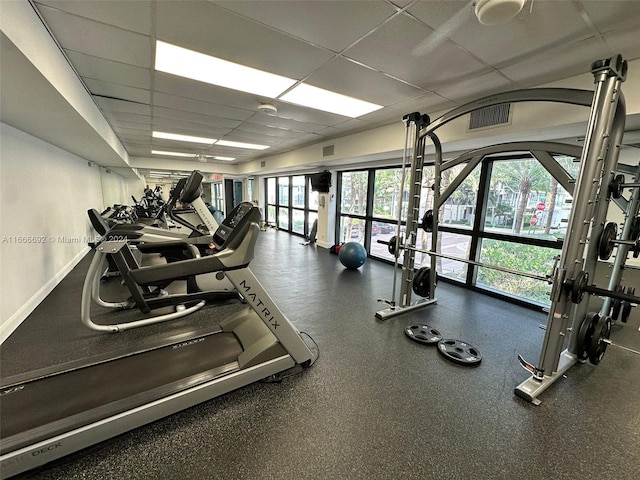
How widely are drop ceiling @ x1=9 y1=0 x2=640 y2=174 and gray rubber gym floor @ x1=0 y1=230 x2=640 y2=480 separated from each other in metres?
2.52

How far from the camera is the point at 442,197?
10.3 feet

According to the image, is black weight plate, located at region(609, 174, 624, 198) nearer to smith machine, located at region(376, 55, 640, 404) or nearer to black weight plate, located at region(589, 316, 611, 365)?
smith machine, located at region(376, 55, 640, 404)

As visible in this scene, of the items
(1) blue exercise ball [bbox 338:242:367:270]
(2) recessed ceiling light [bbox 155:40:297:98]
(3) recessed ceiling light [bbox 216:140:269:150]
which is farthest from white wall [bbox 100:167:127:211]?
(1) blue exercise ball [bbox 338:242:367:270]

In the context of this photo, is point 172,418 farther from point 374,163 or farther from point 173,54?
point 374,163

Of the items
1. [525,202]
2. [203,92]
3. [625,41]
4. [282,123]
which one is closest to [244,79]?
[203,92]

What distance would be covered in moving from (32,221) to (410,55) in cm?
450

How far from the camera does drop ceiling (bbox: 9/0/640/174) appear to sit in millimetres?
1604

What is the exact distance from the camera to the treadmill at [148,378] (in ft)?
4.30

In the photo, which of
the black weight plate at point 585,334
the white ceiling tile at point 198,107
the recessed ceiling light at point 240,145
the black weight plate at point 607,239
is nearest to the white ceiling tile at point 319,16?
the white ceiling tile at point 198,107

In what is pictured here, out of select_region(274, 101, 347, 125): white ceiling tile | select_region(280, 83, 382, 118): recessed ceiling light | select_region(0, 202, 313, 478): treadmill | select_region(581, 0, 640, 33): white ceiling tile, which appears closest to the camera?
select_region(0, 202, 313, 478): treadmill

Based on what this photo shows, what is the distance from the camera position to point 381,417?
168cm

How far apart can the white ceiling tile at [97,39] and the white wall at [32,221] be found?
1.49 metres

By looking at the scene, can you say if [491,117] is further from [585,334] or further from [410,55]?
[585,334]

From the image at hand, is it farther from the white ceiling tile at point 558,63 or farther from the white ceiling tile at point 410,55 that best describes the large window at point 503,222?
the white ceiling tile at point 410,55
